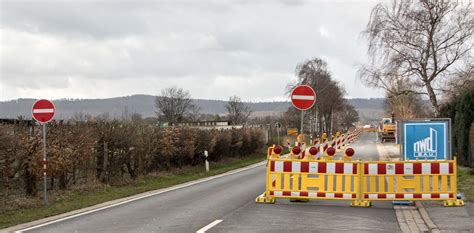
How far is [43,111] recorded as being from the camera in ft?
46.5

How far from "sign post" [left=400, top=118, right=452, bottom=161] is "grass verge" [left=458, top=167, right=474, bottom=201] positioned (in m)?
1.02

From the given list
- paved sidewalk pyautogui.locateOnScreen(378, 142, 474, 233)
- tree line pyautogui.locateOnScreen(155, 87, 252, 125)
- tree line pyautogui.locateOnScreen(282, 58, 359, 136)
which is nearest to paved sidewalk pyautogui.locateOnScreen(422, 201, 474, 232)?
paved sidewalk pyautogui.locateOnScreen(378, 142, 474, 233)

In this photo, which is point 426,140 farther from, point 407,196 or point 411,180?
point 407,196

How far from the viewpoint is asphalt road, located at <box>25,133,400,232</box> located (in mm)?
9602

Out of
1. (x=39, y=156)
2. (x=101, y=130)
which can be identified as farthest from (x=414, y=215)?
(x=101, y=130)

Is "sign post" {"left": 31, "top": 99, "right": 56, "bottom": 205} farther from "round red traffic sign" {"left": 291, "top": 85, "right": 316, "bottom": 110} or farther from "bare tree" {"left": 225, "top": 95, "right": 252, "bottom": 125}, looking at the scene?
"bare tree" {"left": 225, "top": 95, "right": 252, "bottom": 125}

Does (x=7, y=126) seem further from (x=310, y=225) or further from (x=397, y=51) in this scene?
(x=397, y=51)

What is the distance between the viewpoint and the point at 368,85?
3797 cm

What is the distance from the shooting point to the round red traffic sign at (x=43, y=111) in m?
14.1

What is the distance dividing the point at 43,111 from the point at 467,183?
1181cm

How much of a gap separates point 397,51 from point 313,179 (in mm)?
24945

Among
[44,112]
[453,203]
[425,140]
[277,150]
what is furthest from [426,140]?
[44,112]

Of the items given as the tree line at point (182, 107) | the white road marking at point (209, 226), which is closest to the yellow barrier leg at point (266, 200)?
the white road marking at point (209, 226)

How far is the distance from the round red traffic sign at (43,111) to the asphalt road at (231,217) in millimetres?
3070
